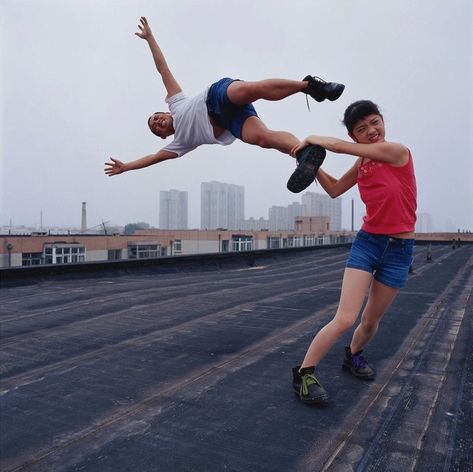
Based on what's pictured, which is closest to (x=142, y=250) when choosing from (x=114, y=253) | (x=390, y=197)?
(x=114, y=253)

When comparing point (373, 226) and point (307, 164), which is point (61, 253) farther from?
point (373, 226)

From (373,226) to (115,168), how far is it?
2.38 m

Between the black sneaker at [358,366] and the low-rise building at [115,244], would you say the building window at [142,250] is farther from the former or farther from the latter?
the black sneaker at [358,366]

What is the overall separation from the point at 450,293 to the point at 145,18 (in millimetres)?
6055

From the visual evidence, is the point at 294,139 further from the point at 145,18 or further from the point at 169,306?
the point at 169,306

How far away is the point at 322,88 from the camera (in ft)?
8.82

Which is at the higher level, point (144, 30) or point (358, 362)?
point (144, 30)

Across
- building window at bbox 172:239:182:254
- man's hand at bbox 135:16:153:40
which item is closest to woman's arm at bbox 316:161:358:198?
man's hand at bbox 135:16:153:40

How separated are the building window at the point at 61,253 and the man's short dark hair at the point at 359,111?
2555 cm

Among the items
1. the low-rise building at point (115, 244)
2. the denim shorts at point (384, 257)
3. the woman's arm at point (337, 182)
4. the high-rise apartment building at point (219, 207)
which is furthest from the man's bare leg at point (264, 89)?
the high-rise apartment building at point (219, 207)

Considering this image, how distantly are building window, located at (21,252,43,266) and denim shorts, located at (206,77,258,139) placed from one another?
24436 mm

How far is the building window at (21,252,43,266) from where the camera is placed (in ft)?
78.1

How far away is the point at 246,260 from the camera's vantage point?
13.6m

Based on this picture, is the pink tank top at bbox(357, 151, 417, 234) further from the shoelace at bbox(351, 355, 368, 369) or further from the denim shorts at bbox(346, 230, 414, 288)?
the shoelace at bbox(351, 355, 368, 369)
